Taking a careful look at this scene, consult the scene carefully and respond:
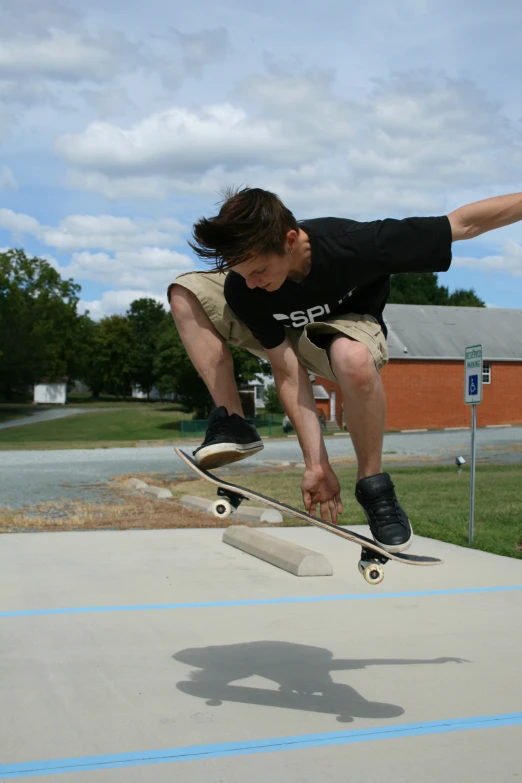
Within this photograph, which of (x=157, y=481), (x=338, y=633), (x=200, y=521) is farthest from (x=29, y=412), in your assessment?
(x=338, y=633)

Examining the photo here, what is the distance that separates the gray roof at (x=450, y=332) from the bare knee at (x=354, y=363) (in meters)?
43.6

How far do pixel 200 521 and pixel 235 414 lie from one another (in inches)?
312

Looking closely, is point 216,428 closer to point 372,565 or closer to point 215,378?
point 215,378

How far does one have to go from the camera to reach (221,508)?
4.36 metres

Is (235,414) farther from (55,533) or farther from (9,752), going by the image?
(55,533)

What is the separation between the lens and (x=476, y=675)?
16.4 feet

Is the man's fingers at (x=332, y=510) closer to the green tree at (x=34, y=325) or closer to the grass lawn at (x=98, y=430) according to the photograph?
the grass lawn at (x=98, y=430)

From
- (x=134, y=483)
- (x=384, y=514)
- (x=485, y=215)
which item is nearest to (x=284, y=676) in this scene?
(x=384, y=514)

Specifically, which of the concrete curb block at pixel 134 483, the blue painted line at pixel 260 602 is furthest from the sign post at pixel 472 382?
the concrete curb block at pixel 134 483

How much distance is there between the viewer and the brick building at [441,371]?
157 ft

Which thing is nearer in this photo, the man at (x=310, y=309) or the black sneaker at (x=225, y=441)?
the man at (x=310, y=309)

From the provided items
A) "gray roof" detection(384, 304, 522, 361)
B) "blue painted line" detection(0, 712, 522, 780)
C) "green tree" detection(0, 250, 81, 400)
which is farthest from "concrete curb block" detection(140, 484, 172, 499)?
"green tree" detection(0, 250, 81, 400)

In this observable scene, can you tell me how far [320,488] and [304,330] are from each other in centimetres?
90

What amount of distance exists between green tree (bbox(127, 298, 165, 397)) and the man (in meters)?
89.7
